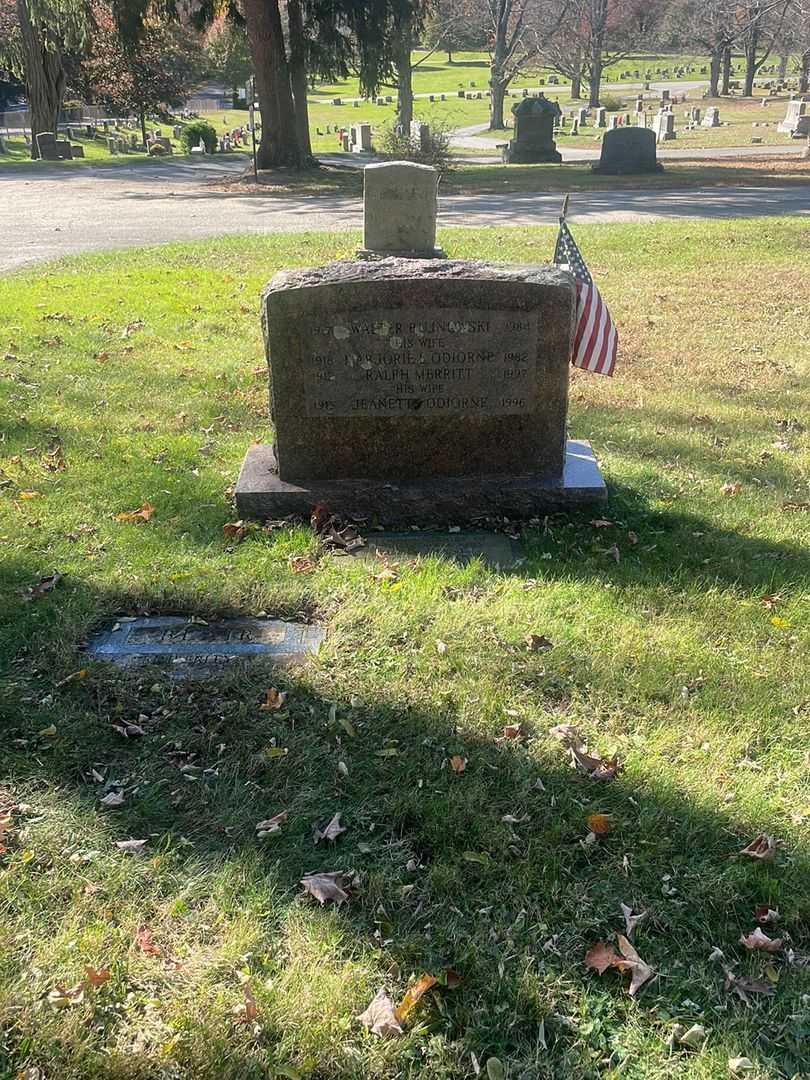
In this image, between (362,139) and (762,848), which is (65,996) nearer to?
(762,848)

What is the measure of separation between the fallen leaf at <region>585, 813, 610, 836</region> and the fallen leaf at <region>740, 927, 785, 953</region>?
534 millimetres

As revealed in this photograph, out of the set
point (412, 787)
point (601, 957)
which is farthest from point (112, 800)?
point (601, 957)

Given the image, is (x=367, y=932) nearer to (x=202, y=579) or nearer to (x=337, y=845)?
(x=337, y=845)

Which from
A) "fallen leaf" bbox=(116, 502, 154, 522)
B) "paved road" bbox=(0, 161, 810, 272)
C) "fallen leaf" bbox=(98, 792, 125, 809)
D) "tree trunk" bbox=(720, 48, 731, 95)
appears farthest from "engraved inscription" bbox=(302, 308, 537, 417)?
"tree trunk" bbox=(720, 48, 731, 95)

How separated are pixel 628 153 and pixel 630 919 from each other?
28.3 metres

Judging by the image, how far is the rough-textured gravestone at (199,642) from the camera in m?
4.10

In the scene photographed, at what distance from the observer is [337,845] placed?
308 centimetres

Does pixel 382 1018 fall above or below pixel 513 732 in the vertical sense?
below

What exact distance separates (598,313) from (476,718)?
305 centimetres

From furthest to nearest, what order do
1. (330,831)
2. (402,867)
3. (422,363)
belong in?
(422,363)
(330,831)
(402,867)

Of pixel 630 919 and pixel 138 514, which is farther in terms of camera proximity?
pixel 138 514

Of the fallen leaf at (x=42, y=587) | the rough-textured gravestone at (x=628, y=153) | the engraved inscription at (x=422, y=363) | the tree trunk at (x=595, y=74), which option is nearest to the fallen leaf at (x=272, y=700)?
the fallen leaf at (x=42, y=587)

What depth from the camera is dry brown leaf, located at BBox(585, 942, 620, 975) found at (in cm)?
264

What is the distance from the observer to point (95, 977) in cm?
255
